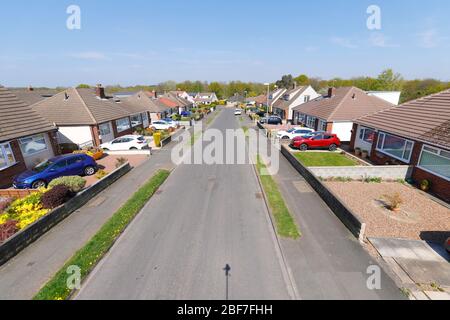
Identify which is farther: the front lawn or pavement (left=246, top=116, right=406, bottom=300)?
the front lawn

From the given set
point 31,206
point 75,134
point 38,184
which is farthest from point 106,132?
point 31,206

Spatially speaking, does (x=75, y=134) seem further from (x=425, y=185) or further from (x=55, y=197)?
(x=425, y=185)

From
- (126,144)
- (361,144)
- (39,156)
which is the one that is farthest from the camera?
(126,144)

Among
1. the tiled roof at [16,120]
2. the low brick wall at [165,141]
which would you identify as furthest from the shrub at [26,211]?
the low brick wall at [165,141]

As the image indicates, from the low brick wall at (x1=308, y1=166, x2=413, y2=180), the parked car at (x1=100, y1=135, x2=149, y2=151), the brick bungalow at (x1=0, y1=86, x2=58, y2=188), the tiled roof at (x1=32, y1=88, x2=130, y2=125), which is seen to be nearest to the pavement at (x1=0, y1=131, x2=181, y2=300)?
the brick bungalow at (x1=0, y1=86, x2=58, y2=188)

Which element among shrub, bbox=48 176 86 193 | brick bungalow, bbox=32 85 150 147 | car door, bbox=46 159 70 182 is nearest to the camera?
shrub, bbox=48 176 86 193

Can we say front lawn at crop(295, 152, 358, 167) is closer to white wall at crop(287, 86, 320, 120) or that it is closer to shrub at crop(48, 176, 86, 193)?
shrub at crop(48, 176, 86, 193)
